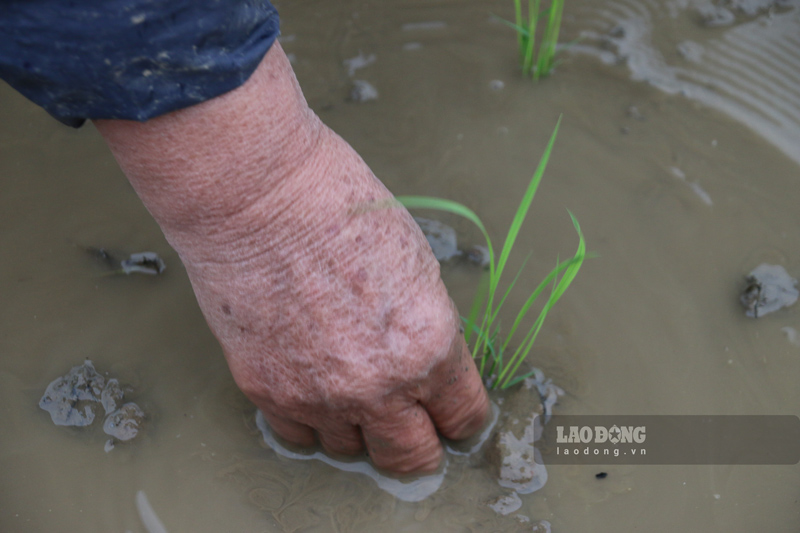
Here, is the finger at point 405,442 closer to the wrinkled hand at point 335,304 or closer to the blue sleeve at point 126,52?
the wrinkled hand at point 335,304

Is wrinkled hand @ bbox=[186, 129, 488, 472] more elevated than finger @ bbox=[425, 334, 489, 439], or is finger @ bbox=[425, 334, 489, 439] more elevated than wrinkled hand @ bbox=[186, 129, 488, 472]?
wrinkled hand @ bbox=[186, 129, 488, 472]

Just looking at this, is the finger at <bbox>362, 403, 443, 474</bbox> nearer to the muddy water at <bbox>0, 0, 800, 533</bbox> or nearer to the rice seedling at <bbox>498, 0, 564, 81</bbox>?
the muddy water at <bbox>0, 0, 800, 533</bbox>

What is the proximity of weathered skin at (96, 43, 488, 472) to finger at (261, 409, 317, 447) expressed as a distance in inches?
2.9

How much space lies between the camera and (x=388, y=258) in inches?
38.8

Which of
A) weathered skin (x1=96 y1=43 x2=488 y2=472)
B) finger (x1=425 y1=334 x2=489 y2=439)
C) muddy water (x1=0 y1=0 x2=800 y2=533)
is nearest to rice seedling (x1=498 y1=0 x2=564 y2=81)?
muddy water (x1=0 y1=0 x2=800 y2=533)

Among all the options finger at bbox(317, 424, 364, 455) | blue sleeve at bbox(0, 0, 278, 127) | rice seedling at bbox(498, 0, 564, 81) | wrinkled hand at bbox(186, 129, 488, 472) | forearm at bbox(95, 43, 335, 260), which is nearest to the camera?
blue sleeve at bbox(0, 0, 278, 127)

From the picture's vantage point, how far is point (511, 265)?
4.63 ft

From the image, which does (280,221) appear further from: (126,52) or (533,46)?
(533,46)

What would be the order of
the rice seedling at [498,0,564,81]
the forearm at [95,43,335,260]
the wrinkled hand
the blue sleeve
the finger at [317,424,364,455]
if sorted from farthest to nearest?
the rice seedling at [498,0,564,81] → the finger at [317,424,364,455] → the wrinkled hand → the forearm at [95,43,335,260] → the blue sleeve

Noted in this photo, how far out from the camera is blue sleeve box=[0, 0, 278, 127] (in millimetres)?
692

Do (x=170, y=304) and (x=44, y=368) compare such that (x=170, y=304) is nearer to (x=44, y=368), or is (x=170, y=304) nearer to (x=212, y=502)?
(x=44, y=368)

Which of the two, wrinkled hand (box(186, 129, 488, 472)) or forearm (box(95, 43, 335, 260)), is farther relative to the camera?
wrinkled hand (box(186, 129, 488, 472))

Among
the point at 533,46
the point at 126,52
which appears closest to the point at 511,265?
the point at 533,46

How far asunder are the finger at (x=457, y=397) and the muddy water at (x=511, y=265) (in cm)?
9
